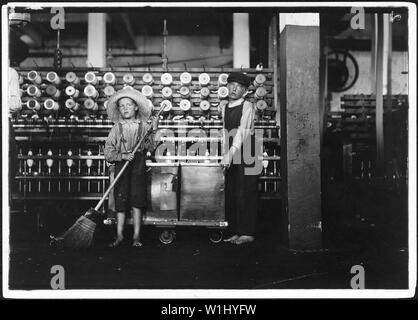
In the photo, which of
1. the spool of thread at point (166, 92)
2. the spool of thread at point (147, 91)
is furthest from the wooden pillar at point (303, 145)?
the spool of thread at point (147, 91)

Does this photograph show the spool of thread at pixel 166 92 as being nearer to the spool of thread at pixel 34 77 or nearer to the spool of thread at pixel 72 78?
the spool of thread at pixel 72 78

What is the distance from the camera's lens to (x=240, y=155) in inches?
208

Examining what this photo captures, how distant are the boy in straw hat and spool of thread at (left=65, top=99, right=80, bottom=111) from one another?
4.72 ft

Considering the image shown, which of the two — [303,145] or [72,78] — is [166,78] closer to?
[72,78]

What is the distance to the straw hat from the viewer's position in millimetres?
5223

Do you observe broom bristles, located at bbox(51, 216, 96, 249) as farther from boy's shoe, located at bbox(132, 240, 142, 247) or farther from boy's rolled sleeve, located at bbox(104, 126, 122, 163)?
boy's rolled sleeve, located at bbox(104, 126, 122, 163)

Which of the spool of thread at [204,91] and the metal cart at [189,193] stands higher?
the spool of thread at [204,91]

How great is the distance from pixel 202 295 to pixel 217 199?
216 centimetres

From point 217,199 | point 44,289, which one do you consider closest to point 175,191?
point 217,199

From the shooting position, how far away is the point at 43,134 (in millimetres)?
Result: 6582

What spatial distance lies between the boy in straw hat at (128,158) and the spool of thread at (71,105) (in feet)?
4.72

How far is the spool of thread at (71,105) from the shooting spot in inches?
255

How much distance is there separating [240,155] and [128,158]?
48.7 inches

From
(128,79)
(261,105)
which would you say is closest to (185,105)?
(128,79)
